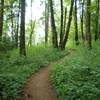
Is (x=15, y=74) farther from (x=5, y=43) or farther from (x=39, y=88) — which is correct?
(x=5, y=43)

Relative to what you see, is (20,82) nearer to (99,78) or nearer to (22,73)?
(22,73)

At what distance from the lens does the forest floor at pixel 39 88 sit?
29.2 ft

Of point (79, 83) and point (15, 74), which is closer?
point (79, 83)

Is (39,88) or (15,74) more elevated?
(15,74)

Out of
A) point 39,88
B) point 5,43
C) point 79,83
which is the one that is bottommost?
point 39,88

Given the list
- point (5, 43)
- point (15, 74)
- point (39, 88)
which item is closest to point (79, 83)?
point (39, 88)

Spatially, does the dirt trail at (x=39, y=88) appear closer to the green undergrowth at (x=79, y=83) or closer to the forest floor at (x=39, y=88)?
the forest floor at (x=39, y=88)

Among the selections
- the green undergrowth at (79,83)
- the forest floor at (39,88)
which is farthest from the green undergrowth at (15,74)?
the green undergrowth at (79,83)

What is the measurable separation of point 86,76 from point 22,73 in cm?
379

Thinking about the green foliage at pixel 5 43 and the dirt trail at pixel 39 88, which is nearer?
the dirt trail at pixel 39 88

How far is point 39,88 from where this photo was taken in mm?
9969

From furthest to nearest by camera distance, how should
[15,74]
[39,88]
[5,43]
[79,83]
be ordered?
[5,43] < [15,74] < [39,88] < [79,83]

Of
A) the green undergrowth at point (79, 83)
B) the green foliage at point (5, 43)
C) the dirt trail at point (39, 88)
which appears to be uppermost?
the green foliage at point (5, 43)

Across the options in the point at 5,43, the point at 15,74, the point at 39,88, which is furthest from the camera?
the point at 5,43
